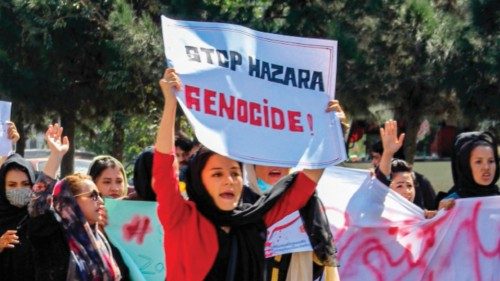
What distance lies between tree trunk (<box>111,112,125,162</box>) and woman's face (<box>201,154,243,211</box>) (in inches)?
366

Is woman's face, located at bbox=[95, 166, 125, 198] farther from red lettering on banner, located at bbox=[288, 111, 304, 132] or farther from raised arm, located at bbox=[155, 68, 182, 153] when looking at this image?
raised arm, located at bbox=[155, 68, 182, 153]

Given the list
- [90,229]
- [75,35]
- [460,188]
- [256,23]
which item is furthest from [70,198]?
[75,35]

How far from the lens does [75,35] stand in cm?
1162

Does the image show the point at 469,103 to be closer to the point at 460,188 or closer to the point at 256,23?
the point at 256,23

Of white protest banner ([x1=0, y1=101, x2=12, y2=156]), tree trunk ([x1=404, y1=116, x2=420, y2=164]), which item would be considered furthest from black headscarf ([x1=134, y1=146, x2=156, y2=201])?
tree trunk ([x1=404, y1=116, x2=420, y2=164])

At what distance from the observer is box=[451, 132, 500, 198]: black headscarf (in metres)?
5.25

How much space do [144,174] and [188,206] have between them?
1.98 meters

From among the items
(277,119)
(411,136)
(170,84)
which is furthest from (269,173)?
(411,136)

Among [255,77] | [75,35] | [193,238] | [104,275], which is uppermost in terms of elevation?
[75,35]

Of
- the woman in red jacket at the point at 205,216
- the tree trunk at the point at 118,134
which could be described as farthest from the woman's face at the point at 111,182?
the tree trunk at the point at 118,134

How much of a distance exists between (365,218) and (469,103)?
4.68 meters

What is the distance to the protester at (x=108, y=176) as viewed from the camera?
5555 millimetres

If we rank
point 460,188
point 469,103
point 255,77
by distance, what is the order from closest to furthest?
1. point 255,77
2. point 460,188
3. point 469,103

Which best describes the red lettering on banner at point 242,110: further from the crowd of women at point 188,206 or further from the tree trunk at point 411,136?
the tree trunk at point 411,136
